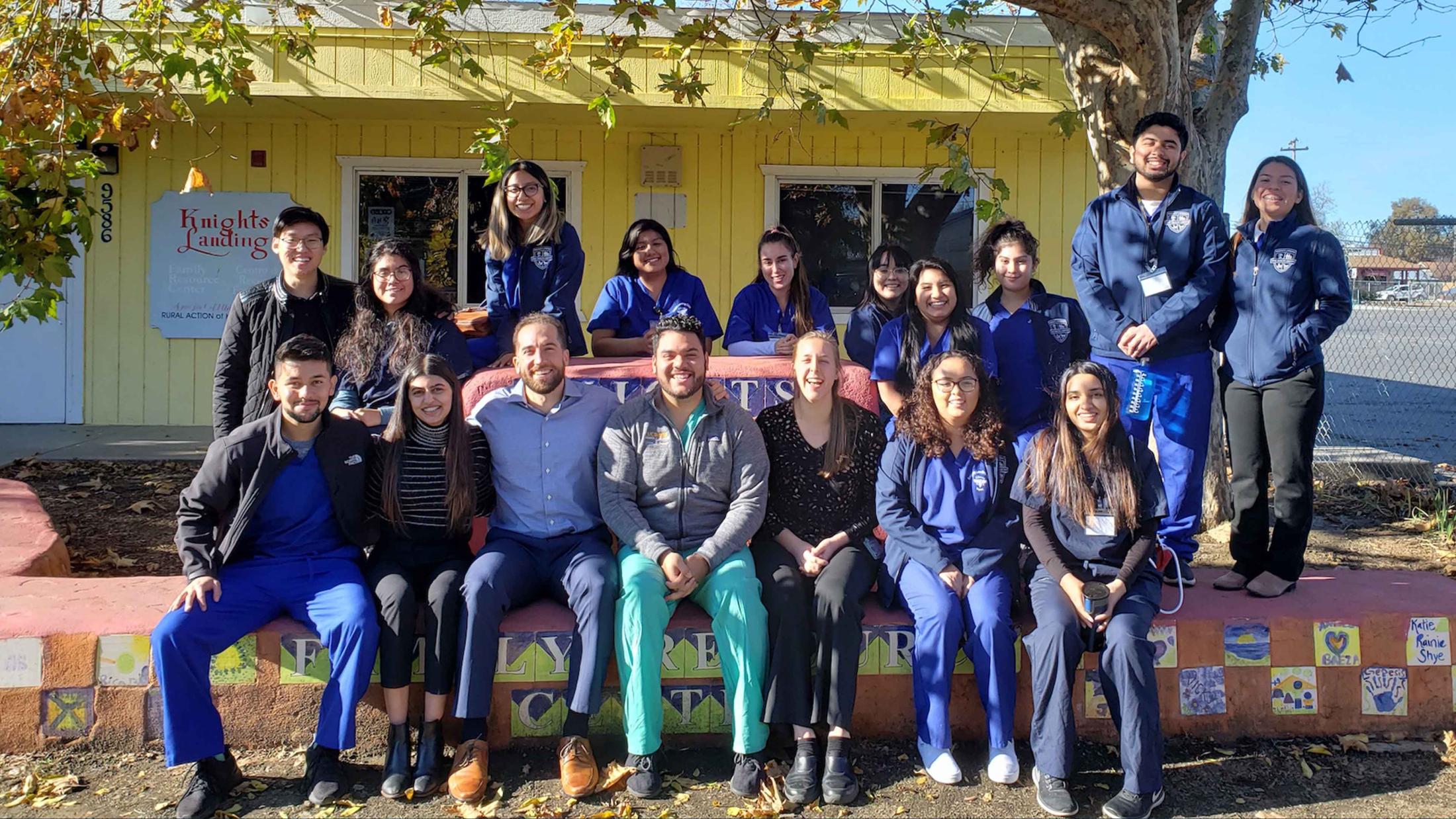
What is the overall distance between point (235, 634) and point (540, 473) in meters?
1.10

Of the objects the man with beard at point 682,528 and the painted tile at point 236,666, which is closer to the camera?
the man with beard at point 682,528

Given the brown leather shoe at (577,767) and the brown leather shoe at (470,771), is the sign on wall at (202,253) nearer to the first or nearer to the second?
the brown leather shoe at (470,771)

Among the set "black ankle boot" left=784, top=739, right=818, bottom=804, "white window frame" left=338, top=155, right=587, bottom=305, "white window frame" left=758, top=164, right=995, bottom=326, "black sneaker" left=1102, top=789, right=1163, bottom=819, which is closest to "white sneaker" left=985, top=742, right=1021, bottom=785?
"black sneaker" left=1102, top=789, right=1163, bottom=819

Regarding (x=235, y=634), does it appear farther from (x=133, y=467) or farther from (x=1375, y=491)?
(x=1375, y=491)

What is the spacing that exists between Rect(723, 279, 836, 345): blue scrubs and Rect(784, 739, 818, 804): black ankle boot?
236cm

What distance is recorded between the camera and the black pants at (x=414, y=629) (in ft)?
11.6

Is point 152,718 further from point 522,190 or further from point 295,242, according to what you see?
point 522,190

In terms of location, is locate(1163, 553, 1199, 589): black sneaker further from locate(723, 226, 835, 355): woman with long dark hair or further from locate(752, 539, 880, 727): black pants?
locate(723, 226, 835, 355): woman with long dark hair

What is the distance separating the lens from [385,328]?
4418 mm

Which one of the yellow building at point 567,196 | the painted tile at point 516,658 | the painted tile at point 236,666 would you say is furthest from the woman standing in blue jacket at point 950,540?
the yellow building at point 567,196

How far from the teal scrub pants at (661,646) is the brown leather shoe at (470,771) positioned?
456 millimetres

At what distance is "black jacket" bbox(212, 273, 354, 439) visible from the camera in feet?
13.9

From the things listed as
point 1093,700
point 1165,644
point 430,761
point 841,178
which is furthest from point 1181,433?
point 841,178

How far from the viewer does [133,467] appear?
26.3 feet
